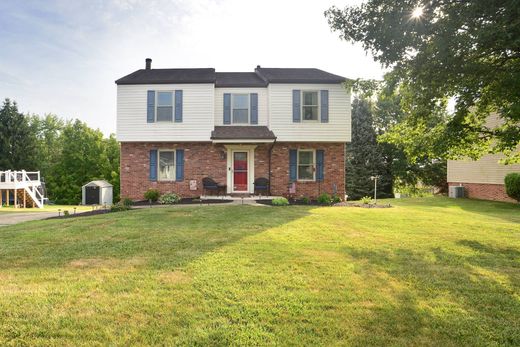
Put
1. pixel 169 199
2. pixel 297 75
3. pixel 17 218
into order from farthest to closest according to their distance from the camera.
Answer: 1. pixel 297 75
2. pixel 169 199
3. pixel 17 218

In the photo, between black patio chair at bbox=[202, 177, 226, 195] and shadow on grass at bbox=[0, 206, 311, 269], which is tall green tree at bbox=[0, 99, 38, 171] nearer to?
black patio chair at bbox=[202, 177, 226, 195]

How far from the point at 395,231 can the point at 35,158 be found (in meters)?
42.9

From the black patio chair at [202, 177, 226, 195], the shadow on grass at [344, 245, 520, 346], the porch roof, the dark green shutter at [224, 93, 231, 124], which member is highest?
the dark green shutter at [224, 93, 231, 124]

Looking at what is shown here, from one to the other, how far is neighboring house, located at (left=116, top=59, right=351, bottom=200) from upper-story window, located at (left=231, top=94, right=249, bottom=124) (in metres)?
0.05

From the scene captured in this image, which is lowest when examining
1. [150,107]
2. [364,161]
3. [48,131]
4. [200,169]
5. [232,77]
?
[200,169]

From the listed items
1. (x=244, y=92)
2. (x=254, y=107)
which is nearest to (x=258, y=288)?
(x=254, y=107)

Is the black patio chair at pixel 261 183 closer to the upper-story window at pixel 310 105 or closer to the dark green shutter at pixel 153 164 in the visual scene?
the upper-story window at pixel 310 105

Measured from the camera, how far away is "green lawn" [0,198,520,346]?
9.77 ft

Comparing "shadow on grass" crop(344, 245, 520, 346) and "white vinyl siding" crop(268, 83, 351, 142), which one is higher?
"white vinyl siding" crop(268, 83, 351, 142)

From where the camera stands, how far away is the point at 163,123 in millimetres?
15602

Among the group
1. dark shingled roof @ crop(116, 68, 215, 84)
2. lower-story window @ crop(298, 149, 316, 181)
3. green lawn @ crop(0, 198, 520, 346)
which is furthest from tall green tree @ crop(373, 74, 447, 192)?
green lawn @ crop(0, 198, 520, 346)

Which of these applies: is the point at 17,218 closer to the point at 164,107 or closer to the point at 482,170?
the point at 164,107

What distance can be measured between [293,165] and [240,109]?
4158 mm

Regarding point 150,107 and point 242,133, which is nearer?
point 242,133
